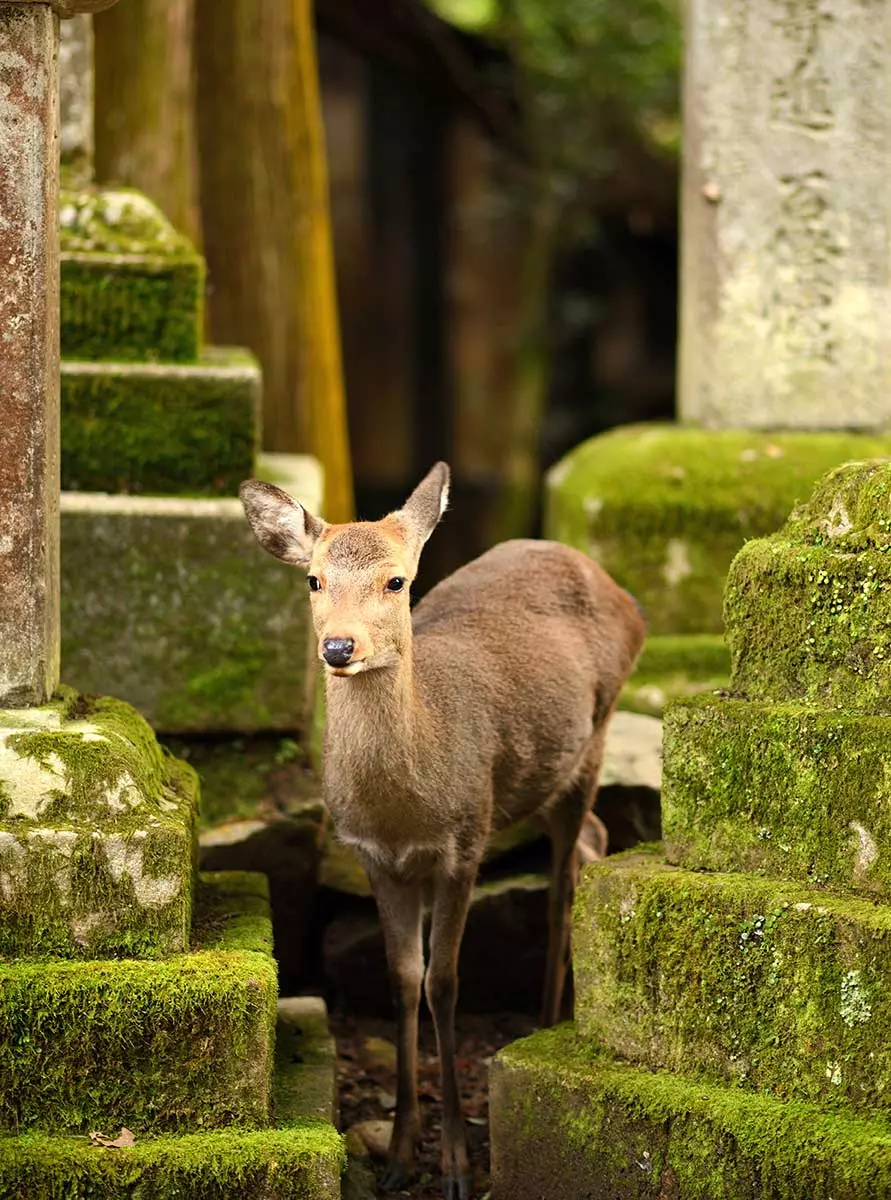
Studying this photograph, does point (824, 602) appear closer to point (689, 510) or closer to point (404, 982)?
point (404, 982)

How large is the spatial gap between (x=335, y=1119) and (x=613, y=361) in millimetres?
13861

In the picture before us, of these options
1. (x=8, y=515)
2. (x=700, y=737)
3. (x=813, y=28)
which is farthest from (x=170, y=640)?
(x=813, y=28)

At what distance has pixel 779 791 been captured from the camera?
470 centimetres

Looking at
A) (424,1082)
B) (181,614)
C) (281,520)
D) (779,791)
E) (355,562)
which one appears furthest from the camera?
(181,614)

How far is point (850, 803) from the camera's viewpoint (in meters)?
4.55

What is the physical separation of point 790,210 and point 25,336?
4.30m

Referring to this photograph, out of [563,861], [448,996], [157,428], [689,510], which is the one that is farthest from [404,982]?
[689,510]

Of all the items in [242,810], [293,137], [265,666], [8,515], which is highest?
[293,137]

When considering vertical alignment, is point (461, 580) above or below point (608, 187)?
below

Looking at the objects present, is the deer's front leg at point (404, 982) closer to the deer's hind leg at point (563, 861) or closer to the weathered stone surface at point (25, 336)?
the deer's hind leg at point (563, 861)

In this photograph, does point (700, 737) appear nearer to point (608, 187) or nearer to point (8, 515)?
point (8, 515)

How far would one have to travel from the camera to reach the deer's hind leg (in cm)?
635

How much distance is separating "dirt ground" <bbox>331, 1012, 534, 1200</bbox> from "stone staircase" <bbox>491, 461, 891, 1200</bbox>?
0.52 m

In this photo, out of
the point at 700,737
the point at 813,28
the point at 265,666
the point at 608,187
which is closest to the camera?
the point at 700,737
